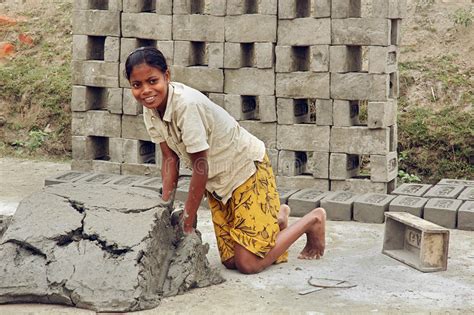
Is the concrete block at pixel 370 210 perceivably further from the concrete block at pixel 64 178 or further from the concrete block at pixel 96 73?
the concrete block at pixel 96 73

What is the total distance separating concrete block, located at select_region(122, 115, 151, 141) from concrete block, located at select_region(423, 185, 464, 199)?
3.10 metres

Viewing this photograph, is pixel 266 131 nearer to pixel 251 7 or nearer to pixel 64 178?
pixel 251 7

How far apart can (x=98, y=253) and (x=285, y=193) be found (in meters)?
3.47

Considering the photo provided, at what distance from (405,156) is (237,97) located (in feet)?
7.38

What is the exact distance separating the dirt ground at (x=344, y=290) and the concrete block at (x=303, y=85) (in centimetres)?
188

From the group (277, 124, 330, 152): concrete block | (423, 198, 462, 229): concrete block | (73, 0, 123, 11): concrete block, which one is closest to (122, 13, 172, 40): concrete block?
(73, 0, 123, 11): concrete block

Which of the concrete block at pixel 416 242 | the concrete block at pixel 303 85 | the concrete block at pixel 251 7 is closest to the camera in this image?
the concrete block at pixel 416 242

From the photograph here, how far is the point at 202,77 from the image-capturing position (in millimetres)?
9250

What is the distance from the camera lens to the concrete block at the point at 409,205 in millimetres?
7852

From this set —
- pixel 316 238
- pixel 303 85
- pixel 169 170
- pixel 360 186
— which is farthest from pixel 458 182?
pixel 169 170

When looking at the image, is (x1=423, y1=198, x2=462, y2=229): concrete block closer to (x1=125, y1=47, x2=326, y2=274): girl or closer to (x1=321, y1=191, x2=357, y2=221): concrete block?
(x1=321, y1=191, x2=357, y2=221): concrete block

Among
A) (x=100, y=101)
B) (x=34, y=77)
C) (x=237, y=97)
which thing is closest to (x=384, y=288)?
(x=237, y=97)

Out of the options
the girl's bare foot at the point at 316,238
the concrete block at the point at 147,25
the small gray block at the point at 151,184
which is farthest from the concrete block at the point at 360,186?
the concrete block at the point at 147,25

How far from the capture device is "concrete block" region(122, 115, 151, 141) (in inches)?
376
